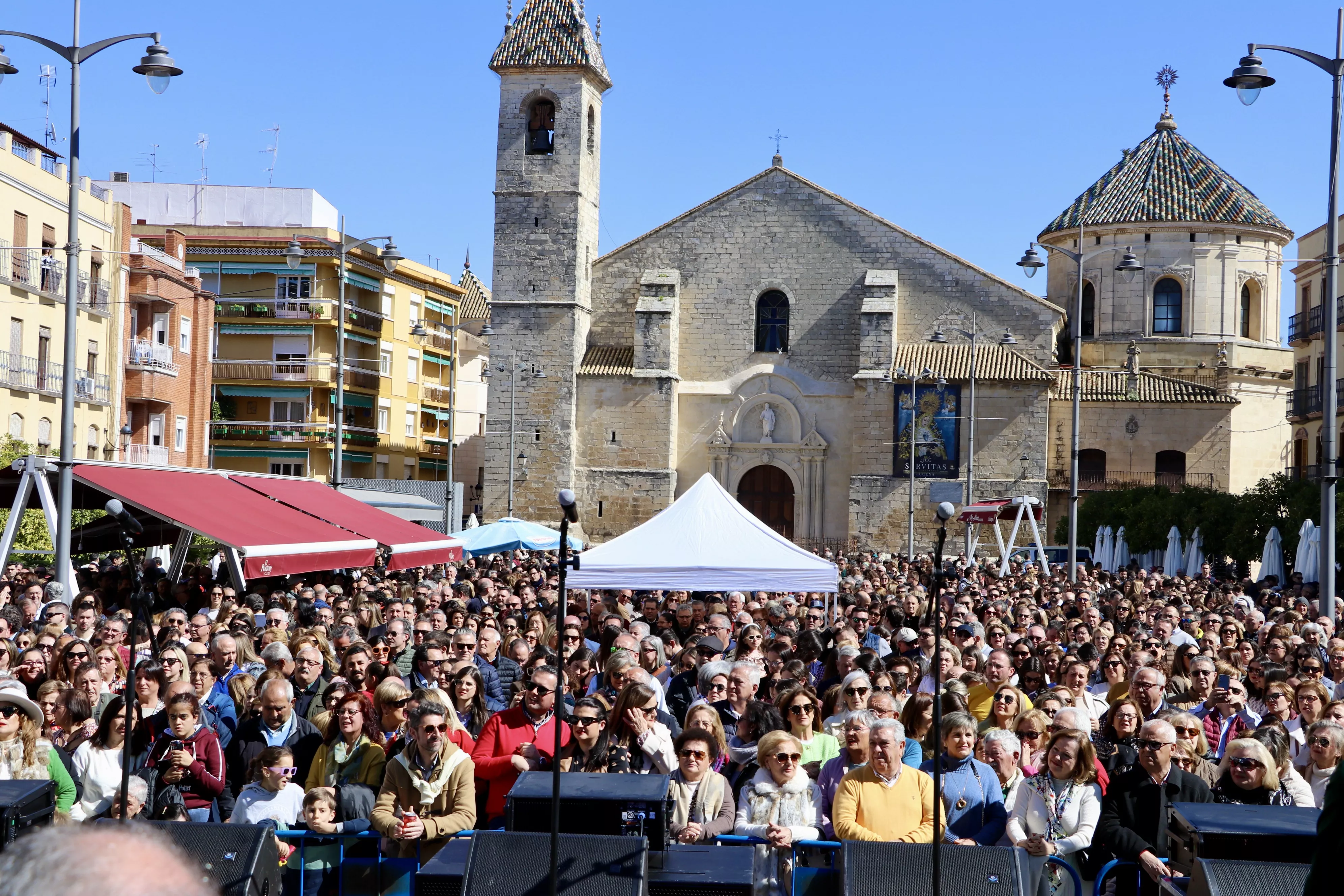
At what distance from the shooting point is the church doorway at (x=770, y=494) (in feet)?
153

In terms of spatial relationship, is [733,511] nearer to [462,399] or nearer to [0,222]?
[0,222]

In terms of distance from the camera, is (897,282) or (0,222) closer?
(0,222)

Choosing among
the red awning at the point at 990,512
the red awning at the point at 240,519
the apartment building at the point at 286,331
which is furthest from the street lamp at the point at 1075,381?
the apartment building at the point at 286,331

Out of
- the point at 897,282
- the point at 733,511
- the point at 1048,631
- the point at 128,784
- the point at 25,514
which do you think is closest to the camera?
the point at 128,784

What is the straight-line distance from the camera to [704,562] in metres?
14.6

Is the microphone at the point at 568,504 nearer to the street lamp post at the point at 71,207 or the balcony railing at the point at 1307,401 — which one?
the street lamp post at the point at 71,207

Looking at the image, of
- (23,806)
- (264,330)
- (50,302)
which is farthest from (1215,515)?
(264,330)

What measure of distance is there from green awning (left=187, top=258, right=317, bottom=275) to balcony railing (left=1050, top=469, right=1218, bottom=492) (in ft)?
83.7

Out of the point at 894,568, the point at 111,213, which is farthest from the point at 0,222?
the point at 894,568

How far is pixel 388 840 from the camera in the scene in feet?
22.0

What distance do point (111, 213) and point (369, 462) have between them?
20.0 meters

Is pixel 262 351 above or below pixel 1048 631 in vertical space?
above

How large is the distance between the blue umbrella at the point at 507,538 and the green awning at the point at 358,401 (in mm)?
28538

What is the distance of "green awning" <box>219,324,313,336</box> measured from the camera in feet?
170
